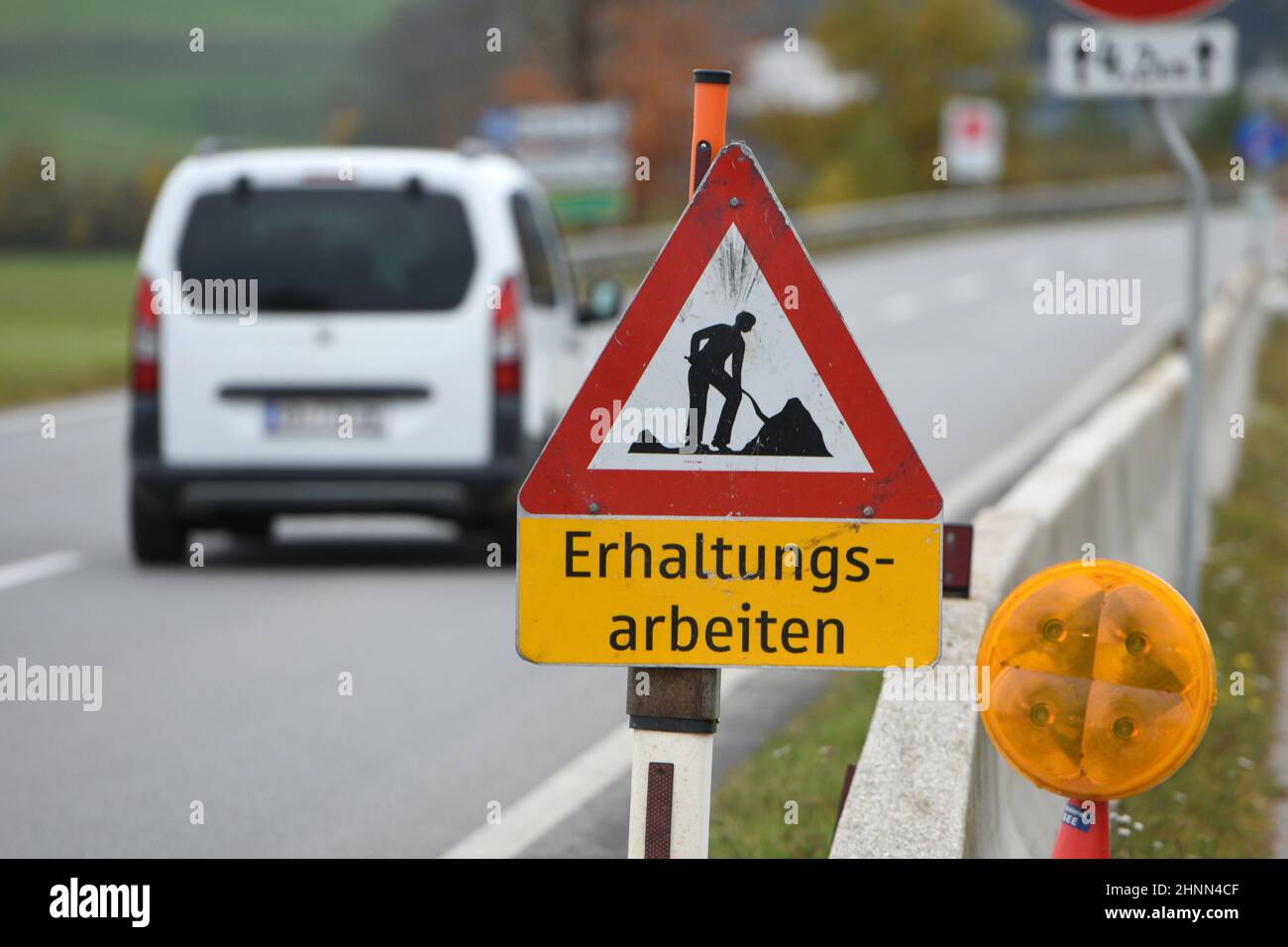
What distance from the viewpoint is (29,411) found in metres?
19.2

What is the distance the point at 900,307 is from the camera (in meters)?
31.9

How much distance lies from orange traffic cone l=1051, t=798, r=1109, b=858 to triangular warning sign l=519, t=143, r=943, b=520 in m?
0.54

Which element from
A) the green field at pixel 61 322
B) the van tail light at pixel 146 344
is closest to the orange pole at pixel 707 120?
the van tail light at pixel 146 344

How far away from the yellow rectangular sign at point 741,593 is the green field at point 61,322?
1678 centimetres

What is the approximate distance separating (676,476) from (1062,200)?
5709 centimetres

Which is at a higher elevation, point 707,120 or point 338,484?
point 707,120

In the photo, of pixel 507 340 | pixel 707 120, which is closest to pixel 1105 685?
pixel 707 120

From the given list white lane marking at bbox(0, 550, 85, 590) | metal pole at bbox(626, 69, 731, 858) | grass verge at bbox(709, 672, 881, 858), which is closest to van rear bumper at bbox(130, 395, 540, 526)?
white lane marking at bbox(0, 550, 85, 590)

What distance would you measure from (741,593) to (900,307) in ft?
93.0

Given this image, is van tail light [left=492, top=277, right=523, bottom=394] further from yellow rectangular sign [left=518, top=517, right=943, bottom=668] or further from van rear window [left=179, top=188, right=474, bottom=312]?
yellow rectangular sign [left=518, top=517, right=943, bottom=668]

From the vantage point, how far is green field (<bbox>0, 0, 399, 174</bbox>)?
118000 mm

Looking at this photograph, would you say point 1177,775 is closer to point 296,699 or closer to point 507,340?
point 296,699

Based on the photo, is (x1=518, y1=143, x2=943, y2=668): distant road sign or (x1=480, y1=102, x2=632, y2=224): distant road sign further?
(x1=480, y1=102, x2=632, y2=224): distant road sign

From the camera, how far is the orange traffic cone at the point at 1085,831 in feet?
12.5
